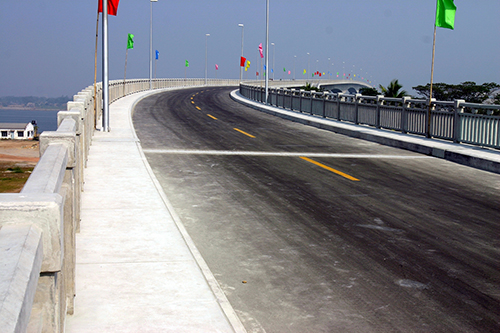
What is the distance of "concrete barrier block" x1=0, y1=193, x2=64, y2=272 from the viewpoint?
8.06 ft

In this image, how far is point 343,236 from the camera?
7512mm

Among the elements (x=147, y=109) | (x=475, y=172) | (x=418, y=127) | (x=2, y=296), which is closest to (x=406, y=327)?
(x=2, y=296)

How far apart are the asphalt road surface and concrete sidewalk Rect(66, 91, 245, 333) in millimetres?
315

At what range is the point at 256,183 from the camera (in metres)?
11.2

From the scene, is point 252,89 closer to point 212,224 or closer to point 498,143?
point 498,143

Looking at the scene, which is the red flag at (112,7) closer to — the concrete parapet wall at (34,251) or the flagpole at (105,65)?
the flagpole at (105,65)

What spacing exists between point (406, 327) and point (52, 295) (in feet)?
10.3

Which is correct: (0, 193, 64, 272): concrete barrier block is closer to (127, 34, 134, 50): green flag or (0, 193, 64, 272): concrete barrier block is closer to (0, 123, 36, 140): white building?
(127, 34, 134, 50): green flag

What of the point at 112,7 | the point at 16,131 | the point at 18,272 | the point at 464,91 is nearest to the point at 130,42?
the point at 112,7

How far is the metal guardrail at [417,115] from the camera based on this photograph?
53.7 feet

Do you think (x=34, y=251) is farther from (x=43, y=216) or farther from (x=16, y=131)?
(x=16, y=131)

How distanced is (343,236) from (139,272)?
9.95ft

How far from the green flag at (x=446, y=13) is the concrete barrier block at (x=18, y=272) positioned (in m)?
18.9

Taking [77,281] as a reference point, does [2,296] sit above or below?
above
